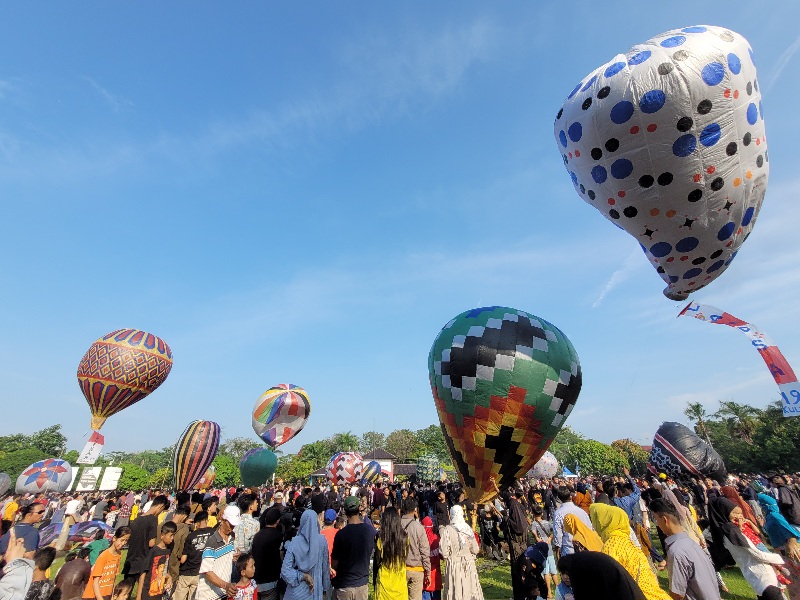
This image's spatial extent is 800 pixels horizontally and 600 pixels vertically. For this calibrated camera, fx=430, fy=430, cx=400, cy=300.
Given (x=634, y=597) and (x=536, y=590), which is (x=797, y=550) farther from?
(x=634, y=597)

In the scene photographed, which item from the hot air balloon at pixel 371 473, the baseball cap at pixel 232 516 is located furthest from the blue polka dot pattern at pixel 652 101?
the hot air balloon at pixel 371 473

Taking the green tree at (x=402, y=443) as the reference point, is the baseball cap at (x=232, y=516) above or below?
below

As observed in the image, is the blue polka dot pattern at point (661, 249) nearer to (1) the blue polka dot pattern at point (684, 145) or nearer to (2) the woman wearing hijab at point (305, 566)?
(1) the blue polka dot pattern at point (684, 145)

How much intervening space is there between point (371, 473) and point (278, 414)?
7774mm

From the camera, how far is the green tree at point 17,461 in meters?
64.4

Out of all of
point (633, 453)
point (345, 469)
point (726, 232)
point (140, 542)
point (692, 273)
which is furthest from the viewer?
point (633, 453)

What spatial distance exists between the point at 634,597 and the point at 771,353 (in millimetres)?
A: 9303

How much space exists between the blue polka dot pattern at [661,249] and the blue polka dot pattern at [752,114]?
166 cm

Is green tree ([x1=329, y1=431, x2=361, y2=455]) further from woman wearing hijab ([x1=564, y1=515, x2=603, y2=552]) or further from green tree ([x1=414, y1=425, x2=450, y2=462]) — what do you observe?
woman wearing hijab ([x1=564, y1=515, x2=603, y2=552])

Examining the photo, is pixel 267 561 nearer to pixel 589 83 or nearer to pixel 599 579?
pixel 599 579

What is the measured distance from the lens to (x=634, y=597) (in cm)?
203

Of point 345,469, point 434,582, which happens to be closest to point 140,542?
point 434,582

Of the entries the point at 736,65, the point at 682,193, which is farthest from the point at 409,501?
the point at 736,65

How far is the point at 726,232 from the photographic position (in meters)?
5.70
